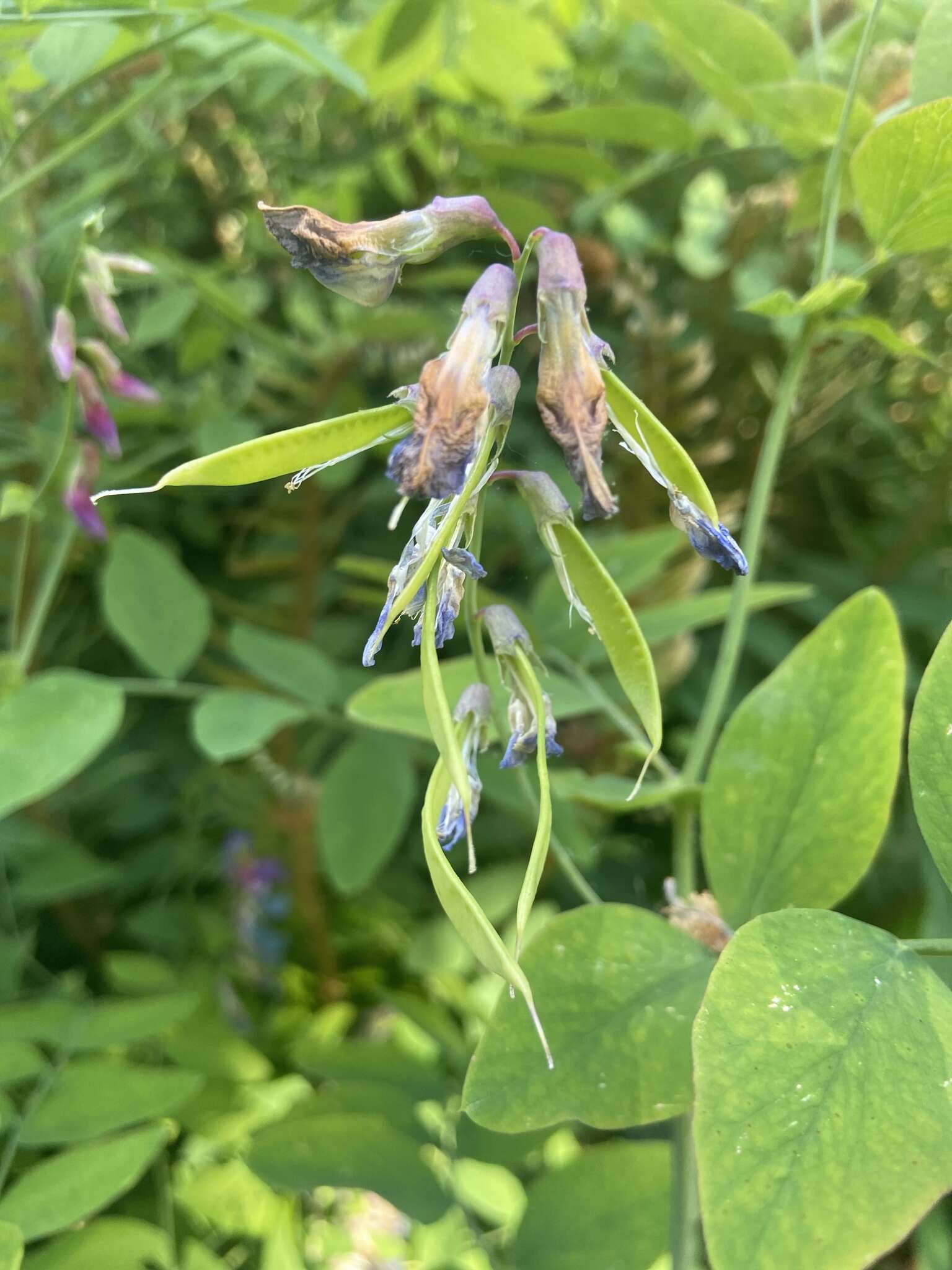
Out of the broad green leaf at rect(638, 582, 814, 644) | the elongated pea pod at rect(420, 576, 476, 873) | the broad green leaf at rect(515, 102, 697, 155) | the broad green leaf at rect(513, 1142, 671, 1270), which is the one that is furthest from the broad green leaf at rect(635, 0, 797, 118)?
the broad green leaf at rect(513, 1142, 671, 1270)

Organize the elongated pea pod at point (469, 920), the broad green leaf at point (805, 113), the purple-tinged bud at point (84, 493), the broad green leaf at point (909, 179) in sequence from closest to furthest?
the elongated pea pod at point (469, 920) < the broad green leaf at point (909, 179) < the broad green leaf at point (805, 113) < the purple-tinged bud at point (84, 493)

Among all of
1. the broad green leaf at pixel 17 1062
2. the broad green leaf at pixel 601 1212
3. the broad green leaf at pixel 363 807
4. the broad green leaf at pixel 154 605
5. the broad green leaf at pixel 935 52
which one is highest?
the broad green leaf at pixel 935 52

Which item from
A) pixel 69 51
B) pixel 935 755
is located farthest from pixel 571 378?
pixel 69 51

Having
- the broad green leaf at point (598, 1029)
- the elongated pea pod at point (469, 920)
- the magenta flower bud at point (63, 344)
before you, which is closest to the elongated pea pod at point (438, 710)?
the elongated pea pod at point (469, 920)

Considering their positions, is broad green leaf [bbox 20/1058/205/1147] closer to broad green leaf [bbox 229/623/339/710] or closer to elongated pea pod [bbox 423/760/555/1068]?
broad green leaf [bbox 229/623/339/710]

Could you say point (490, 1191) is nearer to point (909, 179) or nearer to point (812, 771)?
point (812, 771)

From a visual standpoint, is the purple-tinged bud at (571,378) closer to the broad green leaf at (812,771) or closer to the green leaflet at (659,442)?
the green leaflet at (659,442)
